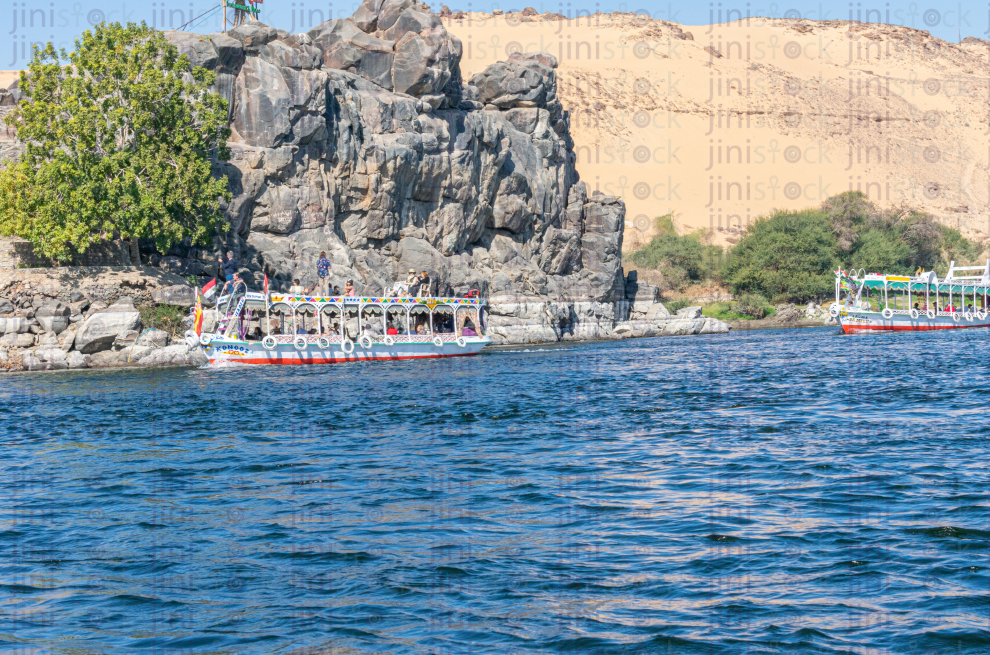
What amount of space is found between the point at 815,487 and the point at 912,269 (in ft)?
315

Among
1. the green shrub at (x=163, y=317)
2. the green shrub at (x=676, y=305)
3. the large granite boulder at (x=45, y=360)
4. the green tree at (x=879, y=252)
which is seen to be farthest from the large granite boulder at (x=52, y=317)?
the green tree at (x=879, y=252)

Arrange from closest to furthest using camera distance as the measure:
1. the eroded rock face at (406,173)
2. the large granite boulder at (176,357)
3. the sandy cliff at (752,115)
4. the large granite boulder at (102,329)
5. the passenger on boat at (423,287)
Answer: the large granite boulder at (102,329) → the large granite boulder at (176,357) → the passenger on boat at (423,287) → the eroded rock face at (406,173) → the sandy cliff at (752,115)

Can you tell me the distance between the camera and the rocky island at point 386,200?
4966cm

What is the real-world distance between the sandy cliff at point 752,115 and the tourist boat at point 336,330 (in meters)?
67.1

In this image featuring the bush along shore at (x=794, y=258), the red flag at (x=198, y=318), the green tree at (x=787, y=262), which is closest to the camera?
the red flag at (x=198, y=318)

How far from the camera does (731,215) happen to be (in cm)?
13200

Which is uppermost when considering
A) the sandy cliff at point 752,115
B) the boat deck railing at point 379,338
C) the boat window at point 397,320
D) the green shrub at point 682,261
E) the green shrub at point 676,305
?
the sandy cliff at point 752,115

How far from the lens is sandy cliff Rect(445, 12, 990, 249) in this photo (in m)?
138

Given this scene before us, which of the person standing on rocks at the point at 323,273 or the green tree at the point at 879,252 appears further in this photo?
the green tree at the point at 879,252

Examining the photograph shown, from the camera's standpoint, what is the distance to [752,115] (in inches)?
6038

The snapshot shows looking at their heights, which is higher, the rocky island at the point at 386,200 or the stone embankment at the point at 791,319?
the rocky island at the point at 386,200

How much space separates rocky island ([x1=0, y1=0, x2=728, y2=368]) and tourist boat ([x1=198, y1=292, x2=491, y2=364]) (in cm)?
355

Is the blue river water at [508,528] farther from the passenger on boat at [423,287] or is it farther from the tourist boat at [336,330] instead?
the passenger on boat at [423,287]

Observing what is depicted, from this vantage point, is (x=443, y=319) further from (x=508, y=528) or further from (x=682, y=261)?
(x=682, y=261)
